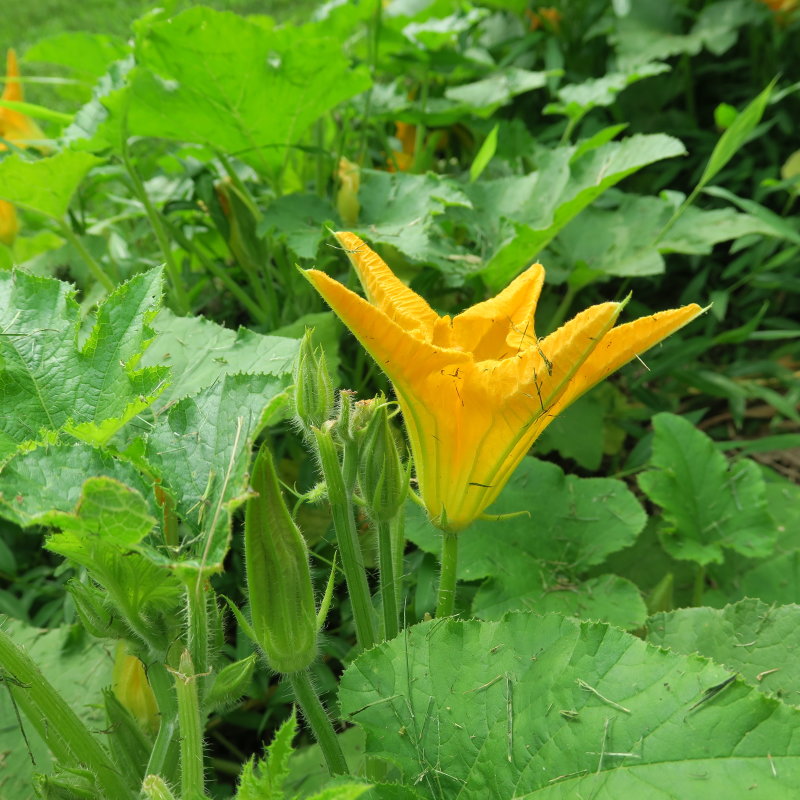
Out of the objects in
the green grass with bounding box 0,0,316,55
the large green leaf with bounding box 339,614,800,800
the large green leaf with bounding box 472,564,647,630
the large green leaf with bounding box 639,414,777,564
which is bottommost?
the large green leaf with bounding box 639,414,777,564

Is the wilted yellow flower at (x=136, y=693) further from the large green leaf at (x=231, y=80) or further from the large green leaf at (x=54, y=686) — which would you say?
the large green leaf at (x=231, y=80)

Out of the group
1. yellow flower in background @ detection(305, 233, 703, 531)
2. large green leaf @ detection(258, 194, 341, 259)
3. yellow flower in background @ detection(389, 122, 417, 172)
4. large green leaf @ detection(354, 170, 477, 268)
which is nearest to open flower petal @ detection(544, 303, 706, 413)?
yellow flower in background @ detection(305, 233, 703, 531)

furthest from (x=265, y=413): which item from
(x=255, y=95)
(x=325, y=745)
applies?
(x=255, y=95)

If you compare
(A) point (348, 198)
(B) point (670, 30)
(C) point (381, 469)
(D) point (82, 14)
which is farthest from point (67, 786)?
(D) point (82, 14)

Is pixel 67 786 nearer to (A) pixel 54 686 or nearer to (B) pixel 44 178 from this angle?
(A) pixel 54 686

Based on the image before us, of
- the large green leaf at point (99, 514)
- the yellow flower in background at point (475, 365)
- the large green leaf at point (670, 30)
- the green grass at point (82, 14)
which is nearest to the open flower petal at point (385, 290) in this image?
the yellow flower in background at point (475, 365)

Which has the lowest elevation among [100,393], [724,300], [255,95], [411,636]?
[724,300]

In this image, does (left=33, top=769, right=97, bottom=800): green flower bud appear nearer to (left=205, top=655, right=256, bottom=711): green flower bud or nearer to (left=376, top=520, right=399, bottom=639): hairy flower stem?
(left=205, top=655, right=256, bottom=711): green flower bud

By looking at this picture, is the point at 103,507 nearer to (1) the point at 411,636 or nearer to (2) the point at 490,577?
(1) the point at 411,636
